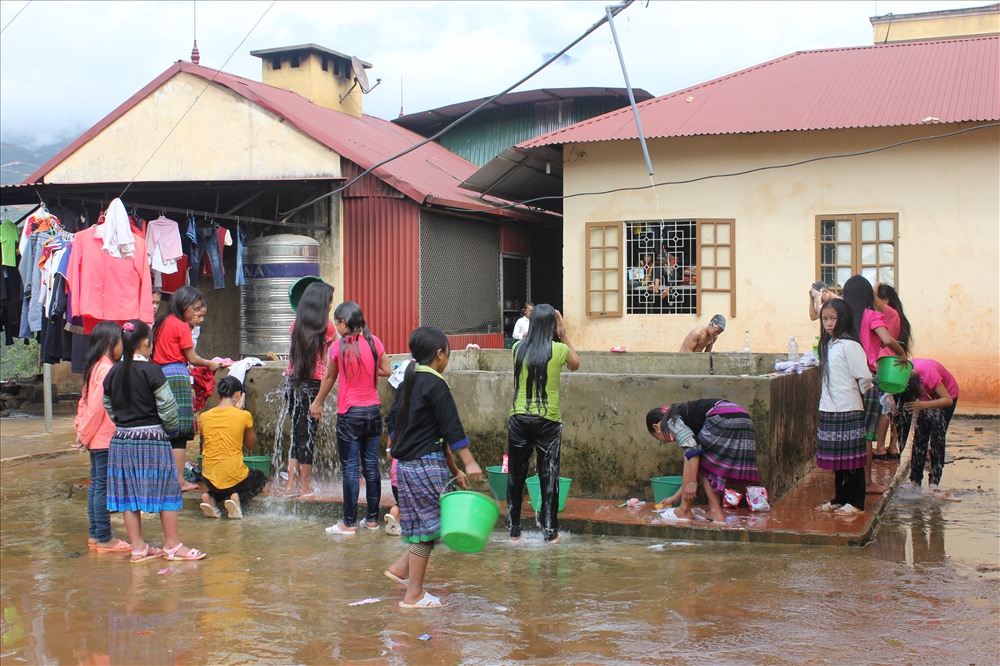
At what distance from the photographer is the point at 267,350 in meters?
14.6

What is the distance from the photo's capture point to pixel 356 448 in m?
7.05

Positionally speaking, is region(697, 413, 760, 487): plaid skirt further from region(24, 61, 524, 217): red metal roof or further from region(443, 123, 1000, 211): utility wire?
region(24, 61, 524, 217): red metal roof

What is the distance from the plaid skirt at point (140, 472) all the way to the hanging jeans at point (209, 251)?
7.96 m

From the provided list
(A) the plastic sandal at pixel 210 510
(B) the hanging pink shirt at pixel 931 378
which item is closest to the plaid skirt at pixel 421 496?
(A) the plastic sandal at pixel 210 510

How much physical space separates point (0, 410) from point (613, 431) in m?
12.2

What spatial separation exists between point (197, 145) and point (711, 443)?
445 inches

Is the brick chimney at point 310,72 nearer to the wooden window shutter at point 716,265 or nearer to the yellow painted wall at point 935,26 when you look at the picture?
the wooden window shutter at point 716,265

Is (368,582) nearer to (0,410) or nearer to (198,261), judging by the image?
(198,261)

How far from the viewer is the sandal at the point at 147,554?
644 cm

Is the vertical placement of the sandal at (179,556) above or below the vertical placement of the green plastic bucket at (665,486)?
below

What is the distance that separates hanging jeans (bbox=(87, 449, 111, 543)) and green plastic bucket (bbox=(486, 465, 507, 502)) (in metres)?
2.79

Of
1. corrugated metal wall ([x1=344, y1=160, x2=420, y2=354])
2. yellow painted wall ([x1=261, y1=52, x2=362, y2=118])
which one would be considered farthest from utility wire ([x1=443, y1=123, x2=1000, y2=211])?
yellow painted wall ([x1=261, y1=52, x2=362, y2=118])

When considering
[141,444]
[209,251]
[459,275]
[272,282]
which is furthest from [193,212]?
[141,444]

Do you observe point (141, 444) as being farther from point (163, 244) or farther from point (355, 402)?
point (163, 244)
